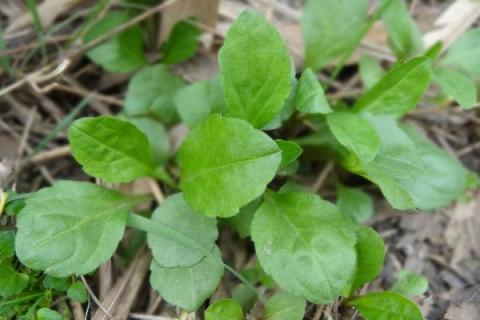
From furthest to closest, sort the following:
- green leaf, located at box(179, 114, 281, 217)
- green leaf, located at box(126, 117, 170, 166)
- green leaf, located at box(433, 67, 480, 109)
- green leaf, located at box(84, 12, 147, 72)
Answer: green leaf, located at box(84, 12, 147, 72)
green leaf, located at box(126, 117, 170, 166)
green leaf, located at box(433, 67, 480, 109)
green leaf, located at box(179, 114, 281, 217)

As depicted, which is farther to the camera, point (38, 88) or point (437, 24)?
point (437, 24)

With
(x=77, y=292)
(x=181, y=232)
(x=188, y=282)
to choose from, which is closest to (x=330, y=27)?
(x=181, y=232)

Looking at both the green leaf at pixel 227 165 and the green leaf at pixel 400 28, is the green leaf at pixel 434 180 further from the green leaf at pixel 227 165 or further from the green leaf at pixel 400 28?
the green leaf at pixel 227 165

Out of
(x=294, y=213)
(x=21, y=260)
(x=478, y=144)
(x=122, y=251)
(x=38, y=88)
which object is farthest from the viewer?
(x=478, y=144)

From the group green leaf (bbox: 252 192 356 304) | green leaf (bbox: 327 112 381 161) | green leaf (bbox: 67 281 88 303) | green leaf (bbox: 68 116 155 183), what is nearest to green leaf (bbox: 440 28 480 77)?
green leaf (bbox: 327 112 381 161)

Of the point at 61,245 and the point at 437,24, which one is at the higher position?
the point at 437,24

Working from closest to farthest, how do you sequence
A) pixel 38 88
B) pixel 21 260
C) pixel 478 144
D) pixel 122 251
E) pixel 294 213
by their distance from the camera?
1. pixel 21 260
2. pixel 294 213
3. pixel 122 251
4. pixel 38 88
5. pixel 478 144

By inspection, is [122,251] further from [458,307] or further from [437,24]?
[437,24]

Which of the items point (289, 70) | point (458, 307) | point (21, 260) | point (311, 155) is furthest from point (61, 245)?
point (458, 307)

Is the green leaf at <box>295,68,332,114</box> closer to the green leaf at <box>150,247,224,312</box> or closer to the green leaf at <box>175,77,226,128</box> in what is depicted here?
the green leaf at <box>175,77,226,128</box>
